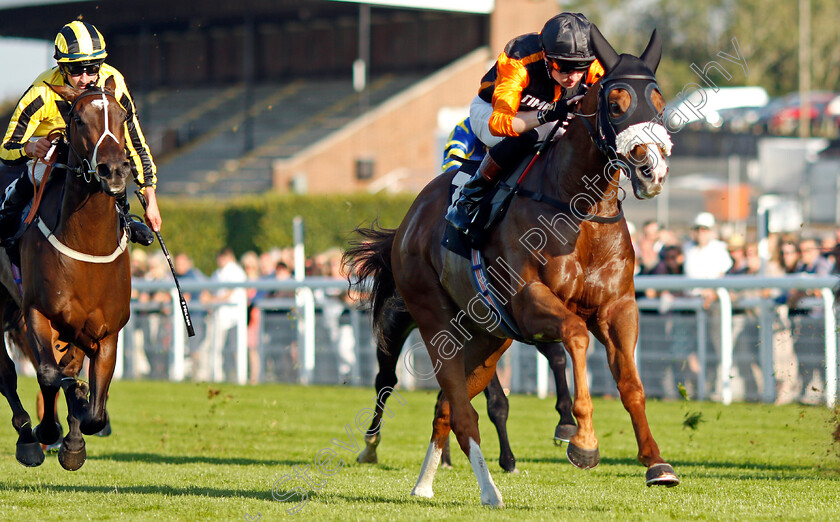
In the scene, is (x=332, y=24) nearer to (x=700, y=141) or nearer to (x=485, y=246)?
(x=700, y=141)

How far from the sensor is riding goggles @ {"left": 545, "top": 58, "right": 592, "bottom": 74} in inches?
197

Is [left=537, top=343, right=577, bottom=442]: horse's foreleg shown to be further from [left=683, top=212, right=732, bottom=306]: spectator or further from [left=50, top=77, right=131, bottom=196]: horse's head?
[left=683, top=212, right=732, bottom=306]: spectator

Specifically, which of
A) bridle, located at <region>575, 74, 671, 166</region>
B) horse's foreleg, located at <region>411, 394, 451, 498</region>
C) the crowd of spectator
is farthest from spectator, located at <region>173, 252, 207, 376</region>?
bridle, located at <region>575, 74, 671, 166</region>

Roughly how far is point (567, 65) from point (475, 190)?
2.44 ft

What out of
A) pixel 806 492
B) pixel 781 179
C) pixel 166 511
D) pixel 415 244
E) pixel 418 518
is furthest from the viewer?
pixel 781 179

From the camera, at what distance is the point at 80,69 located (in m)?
5.92

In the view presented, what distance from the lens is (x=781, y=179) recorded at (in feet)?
65.1

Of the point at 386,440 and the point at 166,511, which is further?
the point at 386,440

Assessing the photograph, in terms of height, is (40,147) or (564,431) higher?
(40,147)

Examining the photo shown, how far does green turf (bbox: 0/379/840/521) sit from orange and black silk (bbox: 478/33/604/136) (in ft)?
5.89

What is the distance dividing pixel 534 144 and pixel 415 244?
99 cm

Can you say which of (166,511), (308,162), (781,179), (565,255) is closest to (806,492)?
(565,255)

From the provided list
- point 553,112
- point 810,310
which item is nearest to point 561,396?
point 553,112

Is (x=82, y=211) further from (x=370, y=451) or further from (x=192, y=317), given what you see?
(x=192, y=317)
